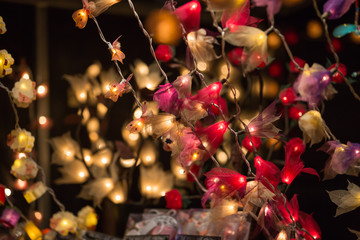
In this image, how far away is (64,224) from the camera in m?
1.41

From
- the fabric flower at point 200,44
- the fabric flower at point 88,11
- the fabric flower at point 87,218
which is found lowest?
the fabric flower at point 87,218

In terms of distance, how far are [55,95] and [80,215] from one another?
45cm

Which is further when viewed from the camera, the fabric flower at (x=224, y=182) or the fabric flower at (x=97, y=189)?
the fabric flower at (x=97, y=189)

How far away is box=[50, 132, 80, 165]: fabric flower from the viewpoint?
162 cm

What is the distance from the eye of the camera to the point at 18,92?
4.18ft

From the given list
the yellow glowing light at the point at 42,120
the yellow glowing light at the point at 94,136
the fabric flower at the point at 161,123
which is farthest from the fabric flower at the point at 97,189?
the fabric flower at the point at 161,123

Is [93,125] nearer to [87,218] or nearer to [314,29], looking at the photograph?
[87,218]

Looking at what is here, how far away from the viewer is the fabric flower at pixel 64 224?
1.40 m

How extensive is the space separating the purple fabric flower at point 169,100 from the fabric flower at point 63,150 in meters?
0.71

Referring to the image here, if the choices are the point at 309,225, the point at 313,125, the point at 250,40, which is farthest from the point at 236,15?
the point at 309,225

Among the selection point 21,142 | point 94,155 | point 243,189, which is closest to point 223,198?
point 243,189

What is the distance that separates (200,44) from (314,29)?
1.82 feet

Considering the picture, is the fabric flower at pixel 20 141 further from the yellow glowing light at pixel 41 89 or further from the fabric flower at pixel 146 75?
the fabric flower at pixel 146 75

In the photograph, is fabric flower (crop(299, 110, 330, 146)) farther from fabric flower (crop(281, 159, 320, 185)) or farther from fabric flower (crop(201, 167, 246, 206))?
fabric flower (crop(201, 167, 246, 206))
